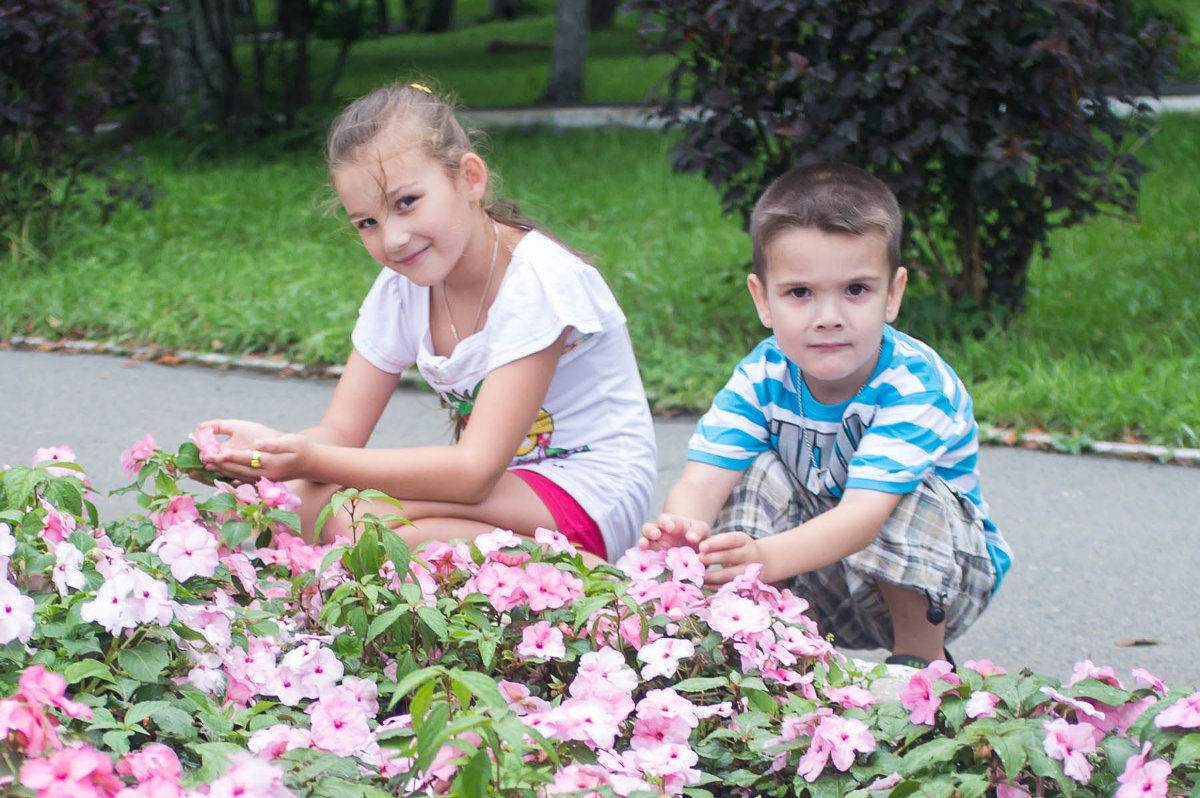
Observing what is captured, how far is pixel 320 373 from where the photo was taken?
5.29m

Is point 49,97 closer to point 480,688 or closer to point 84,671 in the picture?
point 84,671

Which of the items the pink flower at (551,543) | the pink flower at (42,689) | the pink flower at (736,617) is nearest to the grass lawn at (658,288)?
the pink flower at (551,543)

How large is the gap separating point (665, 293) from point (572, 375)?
126 inches

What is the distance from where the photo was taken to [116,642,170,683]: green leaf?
1.59m

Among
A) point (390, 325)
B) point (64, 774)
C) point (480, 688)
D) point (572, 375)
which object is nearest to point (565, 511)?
point (572, 375)

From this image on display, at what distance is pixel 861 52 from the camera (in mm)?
4766

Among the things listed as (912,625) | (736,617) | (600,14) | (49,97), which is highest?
(736,617)

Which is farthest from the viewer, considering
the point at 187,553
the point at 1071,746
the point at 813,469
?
the point at 813,469

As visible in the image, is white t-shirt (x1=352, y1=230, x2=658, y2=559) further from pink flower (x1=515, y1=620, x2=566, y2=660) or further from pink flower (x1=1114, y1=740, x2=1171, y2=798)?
pink flower (x1=1114, y1=740, x2=1171, y2=798)

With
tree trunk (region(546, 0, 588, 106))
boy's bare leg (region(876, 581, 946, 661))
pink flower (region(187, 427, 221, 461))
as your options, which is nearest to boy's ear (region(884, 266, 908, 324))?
boy's bare leg (region(876, 581, 946, 661))

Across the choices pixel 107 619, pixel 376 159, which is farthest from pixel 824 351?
pixel 107 619

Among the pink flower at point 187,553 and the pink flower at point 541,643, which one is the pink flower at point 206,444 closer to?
the pink flower at point 187,553

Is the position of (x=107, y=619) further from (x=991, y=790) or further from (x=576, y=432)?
(x=576, y=432)

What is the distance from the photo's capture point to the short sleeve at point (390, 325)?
9.24ft
